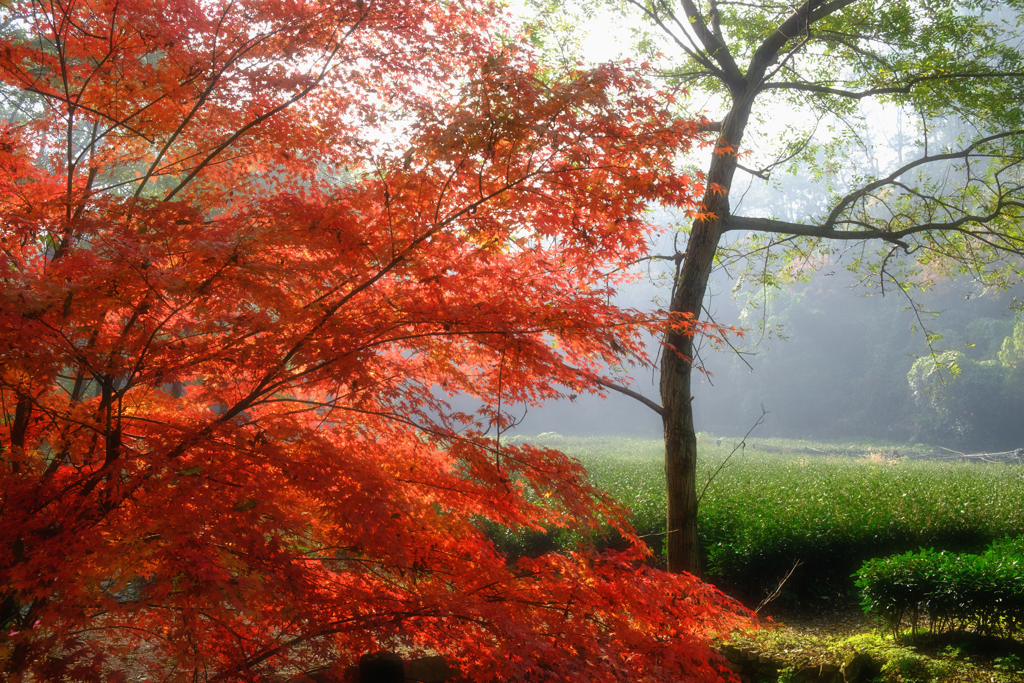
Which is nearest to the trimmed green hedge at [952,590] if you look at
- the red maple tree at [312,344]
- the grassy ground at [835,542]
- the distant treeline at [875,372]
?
the grassy ground at [835,542]

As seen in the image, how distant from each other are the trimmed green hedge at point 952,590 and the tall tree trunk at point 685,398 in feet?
5.16

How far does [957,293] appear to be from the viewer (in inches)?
1180

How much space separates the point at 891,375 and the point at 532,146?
3384 cm

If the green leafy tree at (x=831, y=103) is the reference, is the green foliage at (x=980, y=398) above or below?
below

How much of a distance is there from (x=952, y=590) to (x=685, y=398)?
2484mm

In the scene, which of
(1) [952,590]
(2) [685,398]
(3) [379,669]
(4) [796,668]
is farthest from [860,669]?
(3) [379,669]

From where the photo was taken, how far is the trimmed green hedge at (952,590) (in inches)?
172

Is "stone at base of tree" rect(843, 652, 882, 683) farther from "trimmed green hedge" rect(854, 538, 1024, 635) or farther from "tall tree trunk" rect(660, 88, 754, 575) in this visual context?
"tall tree trunk" rect(660, 88, 754, 575)

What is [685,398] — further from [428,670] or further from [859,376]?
[859,376]

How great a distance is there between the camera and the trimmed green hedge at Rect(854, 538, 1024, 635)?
172 inches

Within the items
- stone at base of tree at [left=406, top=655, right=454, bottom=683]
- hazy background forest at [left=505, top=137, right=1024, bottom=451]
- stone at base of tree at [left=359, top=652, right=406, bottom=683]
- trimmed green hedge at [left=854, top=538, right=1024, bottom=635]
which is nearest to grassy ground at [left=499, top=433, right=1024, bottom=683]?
trimmed green hedge at [left=854, top=538, right=1024, bottom=635]

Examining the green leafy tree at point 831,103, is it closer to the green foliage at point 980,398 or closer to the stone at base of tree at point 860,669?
the stone at base of tree at point 860,669

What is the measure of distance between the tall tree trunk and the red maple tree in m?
1.23

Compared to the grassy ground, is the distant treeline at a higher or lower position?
higher
